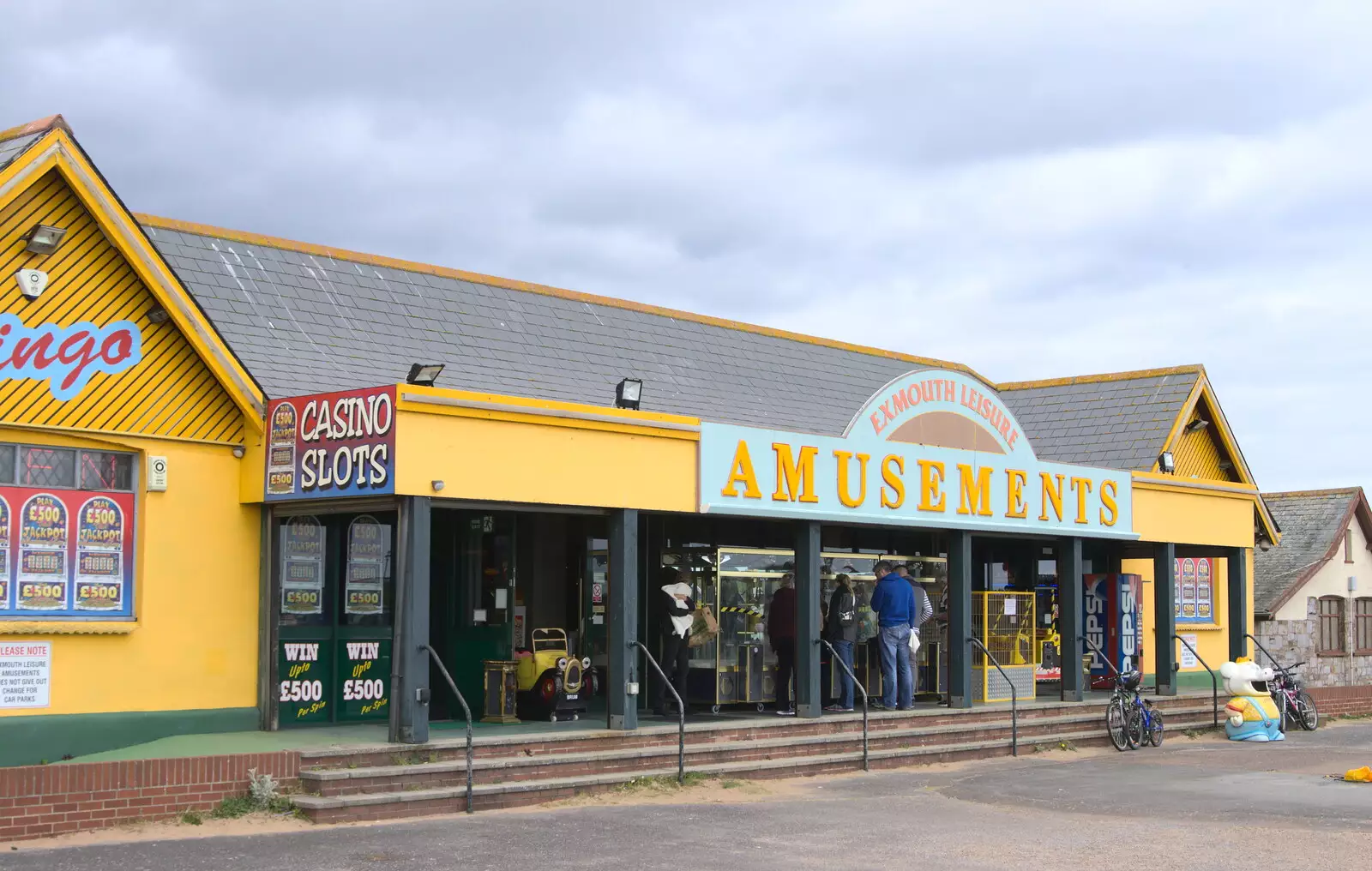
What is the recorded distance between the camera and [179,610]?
47.0 ft

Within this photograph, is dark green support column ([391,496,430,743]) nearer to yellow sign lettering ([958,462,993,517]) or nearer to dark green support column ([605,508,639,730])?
dark green support column ([605,508,639,730])

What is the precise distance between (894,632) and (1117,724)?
11.1 ft

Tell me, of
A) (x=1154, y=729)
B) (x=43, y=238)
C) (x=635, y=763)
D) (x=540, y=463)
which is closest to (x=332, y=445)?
(x=540, y=463)

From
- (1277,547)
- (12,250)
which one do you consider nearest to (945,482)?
(12,250)

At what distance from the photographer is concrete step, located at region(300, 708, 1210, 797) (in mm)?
12953

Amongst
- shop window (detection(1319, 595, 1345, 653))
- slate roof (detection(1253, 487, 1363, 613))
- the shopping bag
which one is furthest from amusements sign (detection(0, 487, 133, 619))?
shop window (detection(1319, 595, 1345, 653))

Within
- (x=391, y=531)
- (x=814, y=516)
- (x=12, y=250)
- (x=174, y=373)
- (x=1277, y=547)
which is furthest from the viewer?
(x=1277, y=547)

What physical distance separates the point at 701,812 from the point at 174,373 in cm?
633

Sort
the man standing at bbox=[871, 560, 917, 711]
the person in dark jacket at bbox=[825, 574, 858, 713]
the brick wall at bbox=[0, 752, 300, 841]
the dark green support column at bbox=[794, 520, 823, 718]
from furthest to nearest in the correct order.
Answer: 1. the man standing at bbox=[871, 560, 917, 711]
2. the person in dark jacket at bbox=[825, 574, 858, 713]
3. the dark green support column at bbox=[794, 520, 823, 718]
4. the brick wall at bbox=[0, 752, 300, 841]

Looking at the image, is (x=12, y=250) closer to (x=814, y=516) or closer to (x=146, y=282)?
(x=146, y=282)

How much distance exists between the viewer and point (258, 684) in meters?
15.0

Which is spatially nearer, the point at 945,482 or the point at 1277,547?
the point at 945,482

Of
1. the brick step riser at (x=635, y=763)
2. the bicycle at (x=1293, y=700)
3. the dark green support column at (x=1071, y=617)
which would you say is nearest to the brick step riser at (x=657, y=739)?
the brick step riser at (x=635, y=763)

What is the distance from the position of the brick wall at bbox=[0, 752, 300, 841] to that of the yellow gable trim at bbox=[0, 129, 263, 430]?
363 centimetres
